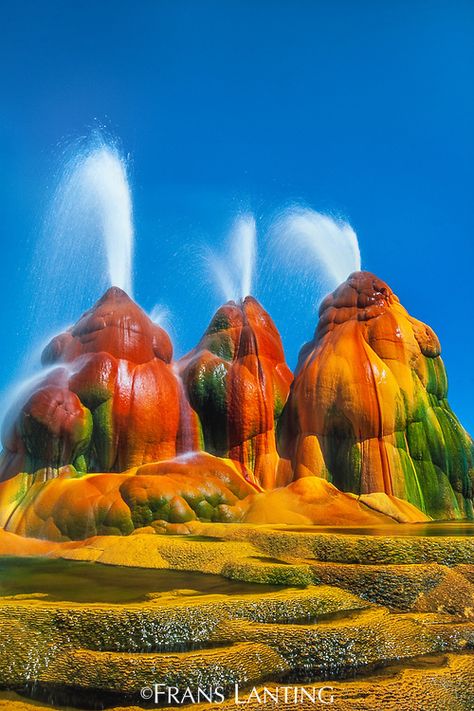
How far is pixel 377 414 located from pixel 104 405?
8.23 metres

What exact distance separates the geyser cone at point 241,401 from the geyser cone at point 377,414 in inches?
29.7

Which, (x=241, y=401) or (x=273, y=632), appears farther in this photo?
(x=241, y=401)

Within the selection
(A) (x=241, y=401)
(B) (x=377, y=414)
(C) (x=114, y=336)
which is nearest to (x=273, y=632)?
(B) (x=377, y=414)

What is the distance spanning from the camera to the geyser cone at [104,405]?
1677 cm

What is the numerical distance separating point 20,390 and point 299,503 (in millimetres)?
9411

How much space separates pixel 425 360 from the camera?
20.3 meters

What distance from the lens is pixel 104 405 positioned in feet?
58.0

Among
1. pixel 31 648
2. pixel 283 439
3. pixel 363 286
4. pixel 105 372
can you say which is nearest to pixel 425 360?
pixel 363 286

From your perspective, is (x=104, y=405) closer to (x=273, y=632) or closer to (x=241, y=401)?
(x=241, y=401)

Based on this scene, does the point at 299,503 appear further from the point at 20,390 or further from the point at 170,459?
the point at 20,390

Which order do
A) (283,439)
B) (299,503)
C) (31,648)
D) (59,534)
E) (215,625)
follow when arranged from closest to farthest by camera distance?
(31,648) → (215,625) → (59,534) → (299,503) → (283,439)

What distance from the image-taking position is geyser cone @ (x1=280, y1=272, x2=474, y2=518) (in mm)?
17734

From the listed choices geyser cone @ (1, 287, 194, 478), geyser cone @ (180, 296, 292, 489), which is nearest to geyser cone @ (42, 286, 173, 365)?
geyser cone @ (1, 287, 194, 478)

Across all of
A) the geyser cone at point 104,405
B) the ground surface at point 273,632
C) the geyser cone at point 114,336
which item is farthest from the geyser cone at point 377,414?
the ground surface at point 273,632
